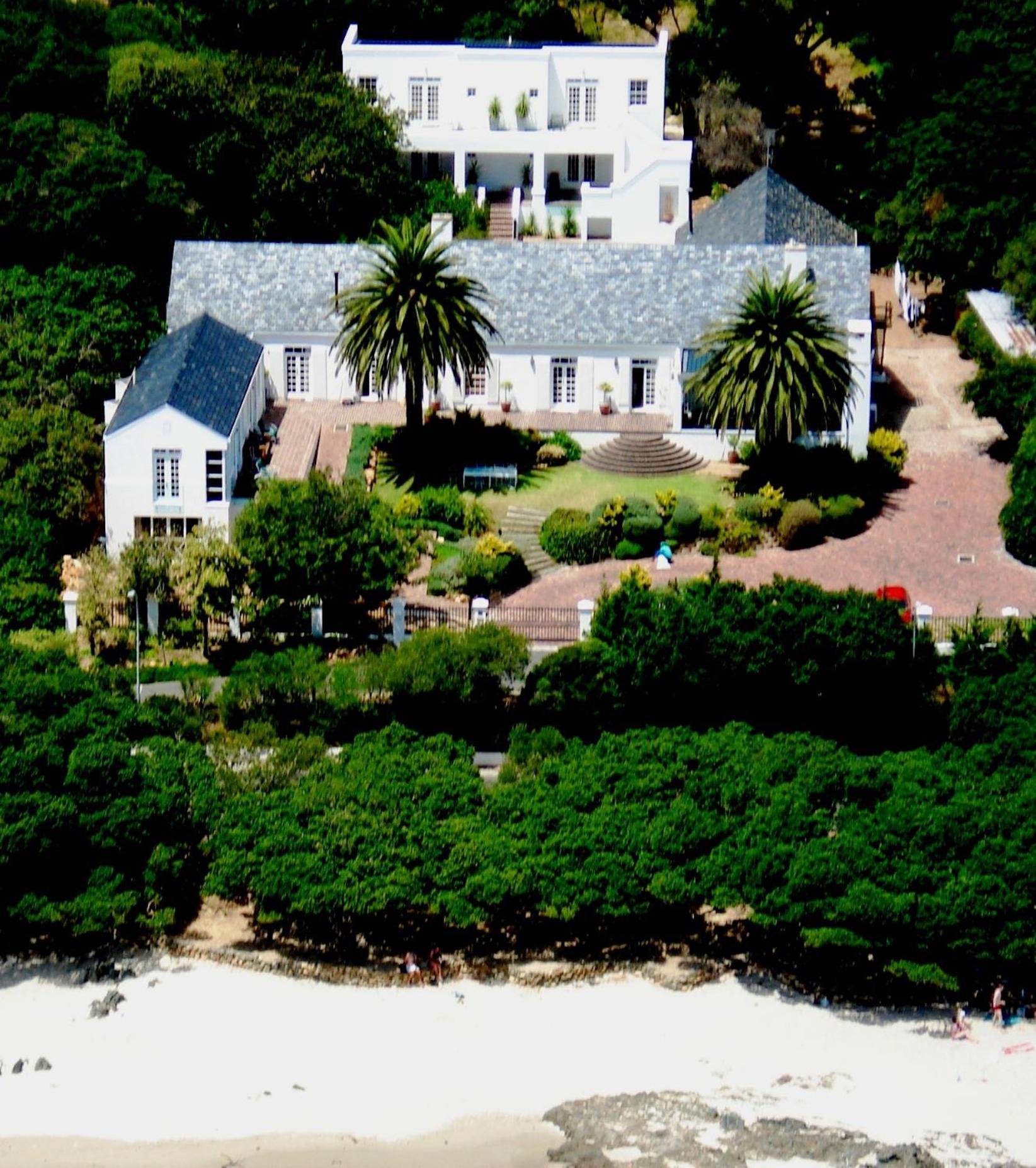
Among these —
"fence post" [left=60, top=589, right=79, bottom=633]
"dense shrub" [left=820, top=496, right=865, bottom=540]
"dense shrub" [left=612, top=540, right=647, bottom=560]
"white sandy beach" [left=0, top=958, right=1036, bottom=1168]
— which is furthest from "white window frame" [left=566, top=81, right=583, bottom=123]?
"white sandy beach" [left=0, top=958, right=1036, bottom=1168]

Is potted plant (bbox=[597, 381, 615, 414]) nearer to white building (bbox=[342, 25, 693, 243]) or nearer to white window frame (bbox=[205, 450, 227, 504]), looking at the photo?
white building (bbox=[342, 25, 693, 243])

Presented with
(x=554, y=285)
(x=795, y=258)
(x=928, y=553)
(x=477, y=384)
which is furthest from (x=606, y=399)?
(x=928, y=553)

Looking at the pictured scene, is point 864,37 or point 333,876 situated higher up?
point 864,37

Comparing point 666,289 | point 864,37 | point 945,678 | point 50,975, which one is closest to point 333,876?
point 50,975

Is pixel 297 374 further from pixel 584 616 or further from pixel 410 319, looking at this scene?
pixel 584 616

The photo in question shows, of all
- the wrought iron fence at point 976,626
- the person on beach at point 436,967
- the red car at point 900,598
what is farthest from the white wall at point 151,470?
the wrought iron fence at point 976,626

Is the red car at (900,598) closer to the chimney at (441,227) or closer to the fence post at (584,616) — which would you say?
the fence post at (584,616)

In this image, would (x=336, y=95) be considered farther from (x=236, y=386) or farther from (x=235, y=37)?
(x=236, y=386)
